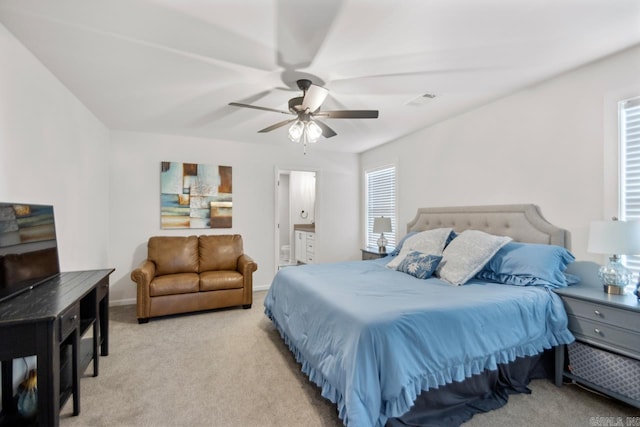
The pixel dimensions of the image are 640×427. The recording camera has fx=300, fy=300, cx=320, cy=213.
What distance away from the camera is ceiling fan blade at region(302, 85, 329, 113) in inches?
91.5

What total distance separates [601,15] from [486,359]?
222 cm

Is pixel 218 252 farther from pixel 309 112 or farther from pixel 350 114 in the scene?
pixel 350 114

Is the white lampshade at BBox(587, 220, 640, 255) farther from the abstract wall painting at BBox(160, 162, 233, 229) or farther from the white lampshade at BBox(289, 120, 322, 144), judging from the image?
the abstract wall painting at BBox(160, 162, 233, 229)

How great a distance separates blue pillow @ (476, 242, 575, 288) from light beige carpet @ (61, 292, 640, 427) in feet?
2.55

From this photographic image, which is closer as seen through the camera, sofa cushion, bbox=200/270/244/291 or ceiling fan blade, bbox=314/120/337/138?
ceiling fan blade, bbox=314/120/337/138

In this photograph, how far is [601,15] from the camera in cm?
181

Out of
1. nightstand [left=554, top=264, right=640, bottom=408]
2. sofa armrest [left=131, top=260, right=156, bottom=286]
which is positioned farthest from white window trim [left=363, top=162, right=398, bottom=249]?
sofa armrest [left=131, top=260, right=156, bottom=286]

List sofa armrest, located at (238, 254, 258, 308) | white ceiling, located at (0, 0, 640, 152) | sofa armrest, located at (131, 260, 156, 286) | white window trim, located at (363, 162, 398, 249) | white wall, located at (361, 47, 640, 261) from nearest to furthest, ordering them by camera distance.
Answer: white ceiling, located at (0, 0, 640, 152) < white wall, located at (361, 47, 640, 261) < sofa armrest, located at (131, 260, 156, 286) < sofa armrest, located at (238, 254, 258, 308) < white window trim, located at (363, 162, 398, 249)

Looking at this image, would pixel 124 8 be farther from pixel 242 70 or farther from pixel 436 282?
pixel 436 282

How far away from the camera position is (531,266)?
242 cm

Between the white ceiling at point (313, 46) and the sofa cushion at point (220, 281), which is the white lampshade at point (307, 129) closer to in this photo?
the white ceiling at point (313, 46)

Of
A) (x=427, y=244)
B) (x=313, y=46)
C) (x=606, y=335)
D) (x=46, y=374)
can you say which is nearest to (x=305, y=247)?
(x=427, y=244)

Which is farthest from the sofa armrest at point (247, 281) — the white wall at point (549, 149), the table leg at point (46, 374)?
the white wall at point (549, 149)

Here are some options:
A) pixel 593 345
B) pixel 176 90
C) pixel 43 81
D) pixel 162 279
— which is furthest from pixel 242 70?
pixel 593 345
